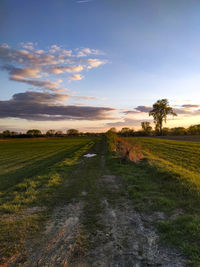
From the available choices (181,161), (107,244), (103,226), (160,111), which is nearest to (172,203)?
(103,226)

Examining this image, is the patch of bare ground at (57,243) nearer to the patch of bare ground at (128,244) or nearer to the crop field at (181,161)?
the patch of bare ground at (128,244)

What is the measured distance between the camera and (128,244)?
3.95 meters

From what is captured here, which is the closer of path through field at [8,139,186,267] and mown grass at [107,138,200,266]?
path through field at [8,139,186,267]

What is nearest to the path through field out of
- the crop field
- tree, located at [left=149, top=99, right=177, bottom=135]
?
the crop field

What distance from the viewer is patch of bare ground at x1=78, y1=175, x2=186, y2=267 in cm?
340

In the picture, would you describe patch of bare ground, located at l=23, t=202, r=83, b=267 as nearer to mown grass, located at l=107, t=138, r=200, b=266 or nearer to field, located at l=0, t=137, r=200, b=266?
field, located at l=0, t=137, r=200, b=266

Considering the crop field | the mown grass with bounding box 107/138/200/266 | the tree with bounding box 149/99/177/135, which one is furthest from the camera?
the tree with bounding box 149/99/177/135

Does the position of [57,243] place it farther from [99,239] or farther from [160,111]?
[160,111]

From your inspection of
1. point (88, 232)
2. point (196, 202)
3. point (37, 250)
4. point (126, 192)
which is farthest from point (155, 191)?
point (37, 250)

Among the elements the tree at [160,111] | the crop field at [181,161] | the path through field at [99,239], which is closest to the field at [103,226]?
the path through field at [99,239]

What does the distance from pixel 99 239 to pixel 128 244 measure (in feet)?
2.43

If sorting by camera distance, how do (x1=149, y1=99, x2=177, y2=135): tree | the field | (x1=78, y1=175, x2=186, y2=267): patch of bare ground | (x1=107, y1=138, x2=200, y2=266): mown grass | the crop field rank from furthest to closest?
(x1=149, y1=99, x2=177, y2=135): tree, the crop field, (x1=107, y1=138, x2=200, y2=266): mown grass, the field, (x1=78, y1=175, x2=186, y2=267): patch of bare ground

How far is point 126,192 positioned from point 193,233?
12.1 feet

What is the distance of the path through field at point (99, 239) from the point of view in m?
3.44
